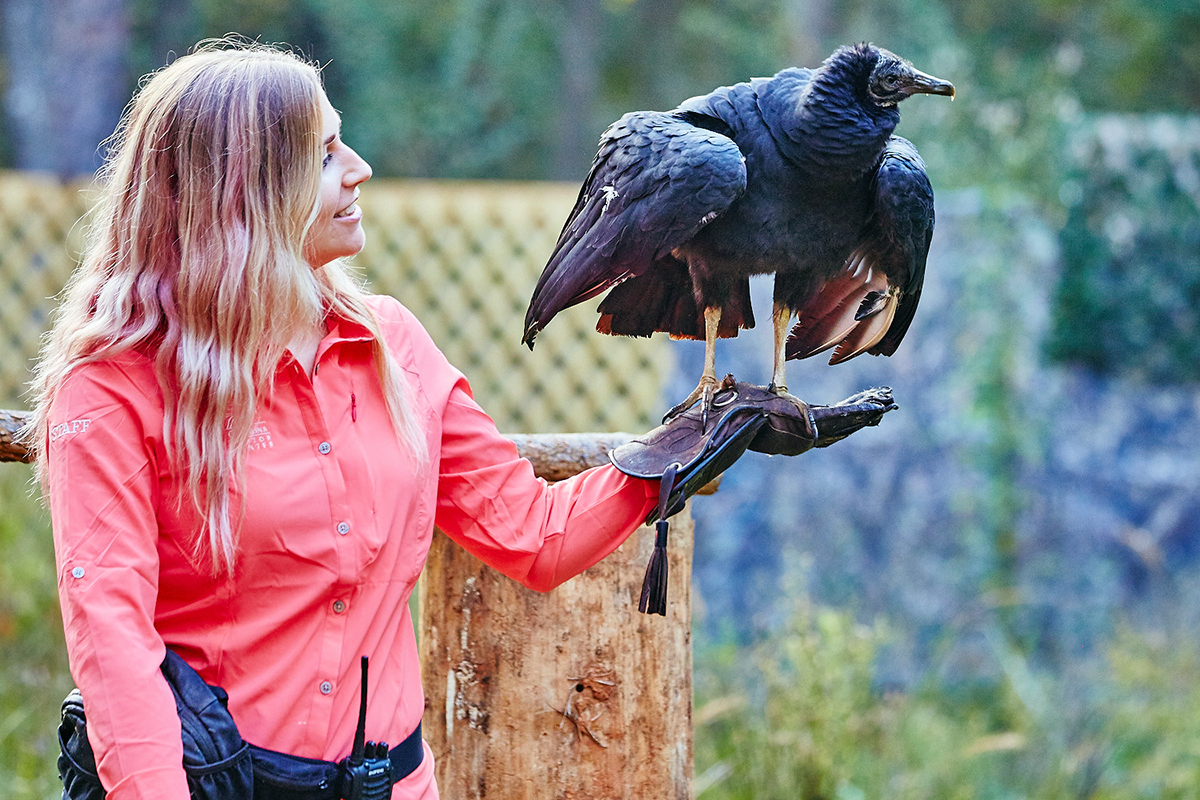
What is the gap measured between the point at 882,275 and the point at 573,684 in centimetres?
90

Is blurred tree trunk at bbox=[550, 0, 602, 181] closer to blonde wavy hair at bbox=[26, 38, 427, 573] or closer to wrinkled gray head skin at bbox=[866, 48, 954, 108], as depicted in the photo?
wrinkled gray head skin at bbox=[866, 48, 954, 108]

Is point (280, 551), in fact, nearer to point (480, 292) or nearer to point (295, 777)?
point (295, 777)

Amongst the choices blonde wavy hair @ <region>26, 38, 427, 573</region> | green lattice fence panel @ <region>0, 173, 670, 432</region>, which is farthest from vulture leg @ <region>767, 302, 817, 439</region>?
green lattice fence panel @ <region>0, 173, 670, 432</region>

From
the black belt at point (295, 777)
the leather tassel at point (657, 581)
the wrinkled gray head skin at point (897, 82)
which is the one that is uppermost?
the wrinkled gray head skin at point (897, 82)

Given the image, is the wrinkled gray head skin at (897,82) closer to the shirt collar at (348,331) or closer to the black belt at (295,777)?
the shirt collar at (348,331)

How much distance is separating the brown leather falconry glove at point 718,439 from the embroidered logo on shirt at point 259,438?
0.52 metres

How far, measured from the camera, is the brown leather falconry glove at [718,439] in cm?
158

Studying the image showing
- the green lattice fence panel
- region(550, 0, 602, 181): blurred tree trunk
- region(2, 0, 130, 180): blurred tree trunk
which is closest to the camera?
the green lattice fence panel

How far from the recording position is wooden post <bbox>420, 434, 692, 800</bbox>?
1.90 metres

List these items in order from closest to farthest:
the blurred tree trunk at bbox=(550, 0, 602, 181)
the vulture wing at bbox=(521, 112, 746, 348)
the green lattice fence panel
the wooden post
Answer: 1. the vulture wing at bbox=(521, 112, 746, 348)
2. the wooden post
3. the green lattice fence panel
4. the blurred tree trunk at bbox=(550, 0, 602, 181)

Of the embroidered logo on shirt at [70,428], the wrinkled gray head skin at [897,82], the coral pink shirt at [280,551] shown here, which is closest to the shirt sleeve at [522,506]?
the coral pink shirt at [280,551]

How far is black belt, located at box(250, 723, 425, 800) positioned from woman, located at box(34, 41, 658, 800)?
0.02 m

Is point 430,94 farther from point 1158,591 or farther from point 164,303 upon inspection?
point 164,303

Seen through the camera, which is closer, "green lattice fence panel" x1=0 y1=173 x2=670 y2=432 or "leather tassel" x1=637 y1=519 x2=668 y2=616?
"leather tassel" x1=637 y1=519 x2=668 y2=616
